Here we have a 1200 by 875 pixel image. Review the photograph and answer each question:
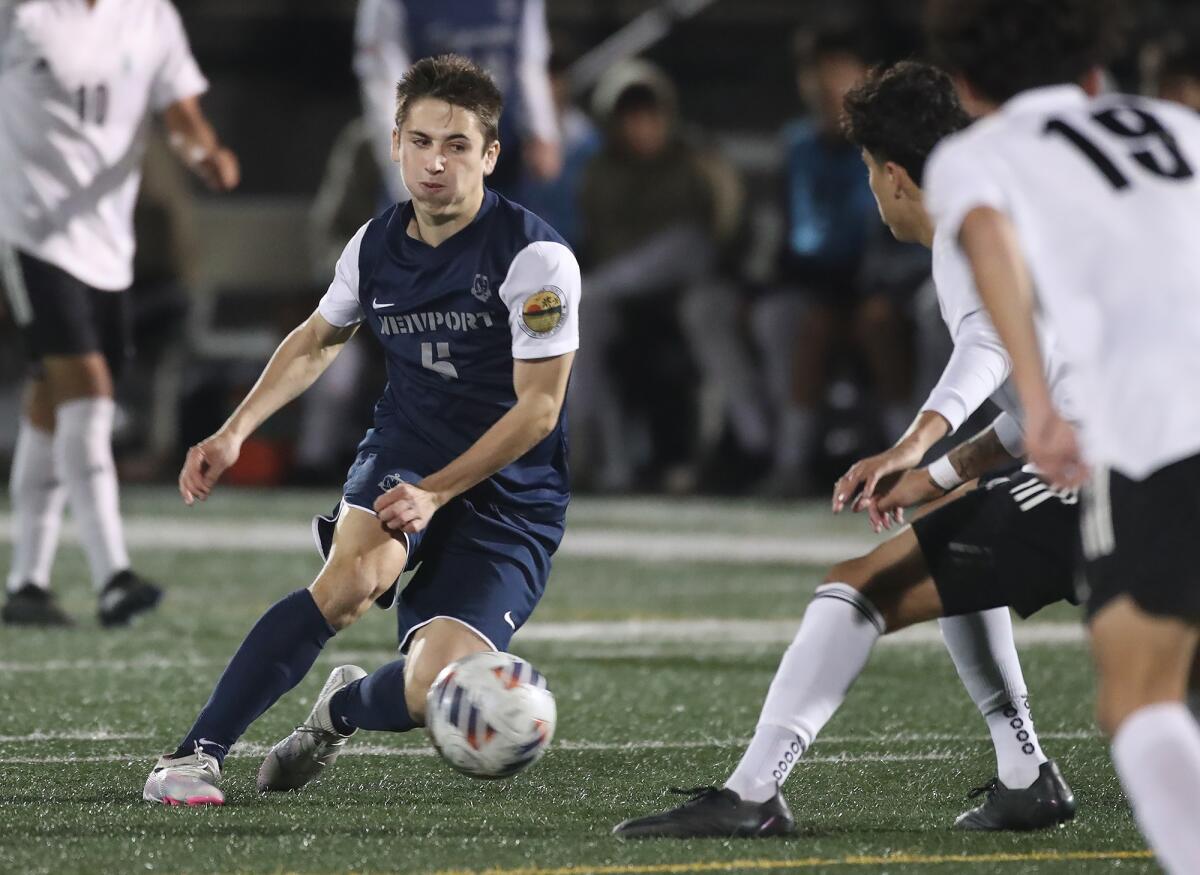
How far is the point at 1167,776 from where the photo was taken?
3023 mm

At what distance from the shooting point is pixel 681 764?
4.97 metres

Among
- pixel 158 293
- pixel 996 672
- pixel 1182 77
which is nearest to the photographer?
pixel 996 672

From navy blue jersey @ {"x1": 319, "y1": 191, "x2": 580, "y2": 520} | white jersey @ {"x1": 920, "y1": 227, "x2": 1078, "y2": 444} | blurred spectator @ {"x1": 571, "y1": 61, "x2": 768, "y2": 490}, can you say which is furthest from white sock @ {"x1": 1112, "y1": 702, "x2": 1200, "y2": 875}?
blurred spectator @ {"x1": 571, "y1": 61, "x2": 768, "y2": 490}

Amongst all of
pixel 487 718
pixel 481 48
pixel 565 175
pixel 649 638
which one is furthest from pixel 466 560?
pixel 565 175

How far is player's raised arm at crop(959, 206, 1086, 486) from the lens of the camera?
304cm

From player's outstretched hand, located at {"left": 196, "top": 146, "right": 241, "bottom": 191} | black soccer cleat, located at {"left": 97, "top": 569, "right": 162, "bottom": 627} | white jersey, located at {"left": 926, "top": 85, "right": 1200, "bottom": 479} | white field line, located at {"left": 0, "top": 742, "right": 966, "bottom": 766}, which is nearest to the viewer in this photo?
white jersey, located at {"left": 926, "top": 85, "right": 1200, "bottom": 479}

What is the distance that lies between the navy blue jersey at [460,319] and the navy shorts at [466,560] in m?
0.04

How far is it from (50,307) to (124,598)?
0.97 metres

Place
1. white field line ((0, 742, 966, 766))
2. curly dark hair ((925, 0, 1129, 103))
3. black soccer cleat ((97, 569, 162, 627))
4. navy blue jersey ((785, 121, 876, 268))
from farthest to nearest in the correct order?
1. navy blue jersey ((785, 121, 876, 268))
2. black soccer cleat ((97, 569, 162, 627))
3. white field line ((0, 742, 966, 766))
4. curly dark hair ((925, 0, 1129, 103))

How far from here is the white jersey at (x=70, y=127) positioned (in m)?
7.36

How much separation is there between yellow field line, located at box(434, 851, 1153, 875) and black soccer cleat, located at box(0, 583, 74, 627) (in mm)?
3829

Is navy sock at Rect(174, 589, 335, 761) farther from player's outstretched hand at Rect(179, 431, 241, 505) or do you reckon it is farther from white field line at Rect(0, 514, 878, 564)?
white field line at Rect(0, 514, 878, 564)

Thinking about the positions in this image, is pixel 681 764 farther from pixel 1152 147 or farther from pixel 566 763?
pixel 1152 147

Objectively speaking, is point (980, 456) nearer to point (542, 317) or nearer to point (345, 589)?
point (542, 317)
